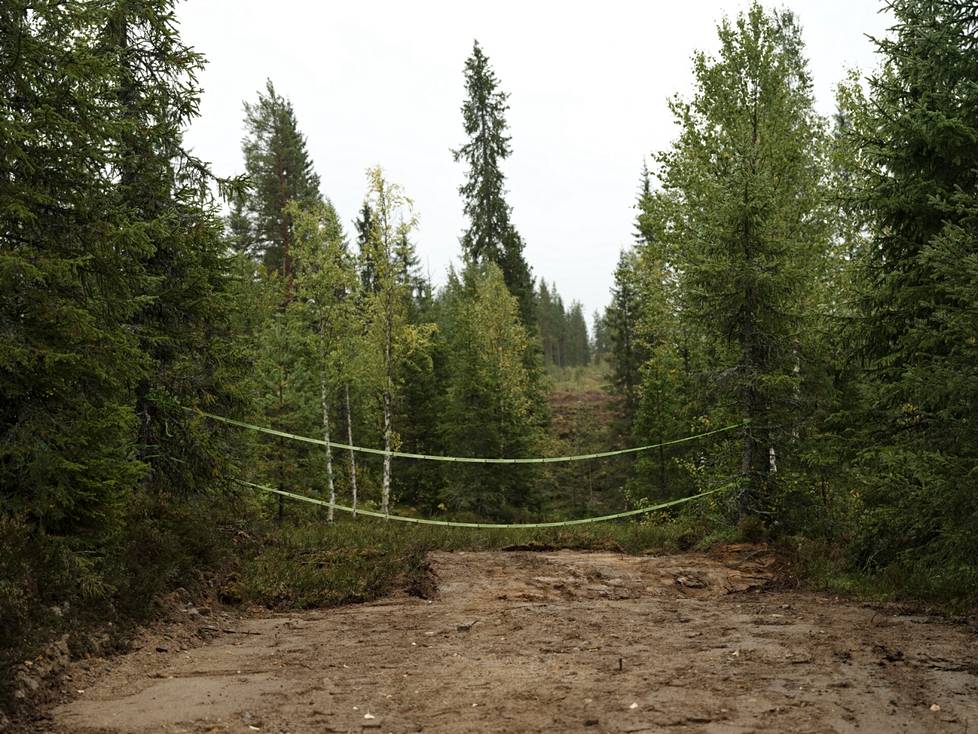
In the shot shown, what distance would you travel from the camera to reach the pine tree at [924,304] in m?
7.73

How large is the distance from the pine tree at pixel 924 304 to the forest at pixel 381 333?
0.05 meters

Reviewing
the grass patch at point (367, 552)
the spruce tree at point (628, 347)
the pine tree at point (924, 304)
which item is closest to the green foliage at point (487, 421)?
the spruce tree at point (628, 347)

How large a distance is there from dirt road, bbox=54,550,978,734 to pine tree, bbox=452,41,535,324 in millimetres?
31156

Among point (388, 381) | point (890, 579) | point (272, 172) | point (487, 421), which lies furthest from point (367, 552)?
point (272, 172)

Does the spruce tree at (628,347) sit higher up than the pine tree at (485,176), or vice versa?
the pine tree at (485,176)

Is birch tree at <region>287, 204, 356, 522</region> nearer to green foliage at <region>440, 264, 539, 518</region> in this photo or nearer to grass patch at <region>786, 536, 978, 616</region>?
green foliage at <region>440, 264, 539, 518</region>

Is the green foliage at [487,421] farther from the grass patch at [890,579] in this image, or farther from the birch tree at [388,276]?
the grass patch at [890,579]

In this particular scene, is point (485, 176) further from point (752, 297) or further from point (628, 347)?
point (752, 297)

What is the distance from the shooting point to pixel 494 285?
1302 inches

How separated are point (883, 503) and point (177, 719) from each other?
371 inches

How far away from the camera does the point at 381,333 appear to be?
26.0m

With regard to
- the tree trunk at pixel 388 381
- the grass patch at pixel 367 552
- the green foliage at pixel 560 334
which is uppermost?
the green foliage at pixel 560 334

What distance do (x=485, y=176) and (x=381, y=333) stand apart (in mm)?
17038

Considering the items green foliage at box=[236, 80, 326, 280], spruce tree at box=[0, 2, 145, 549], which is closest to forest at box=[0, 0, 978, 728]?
spruce tree at box=[0, 2, 145, 549]
